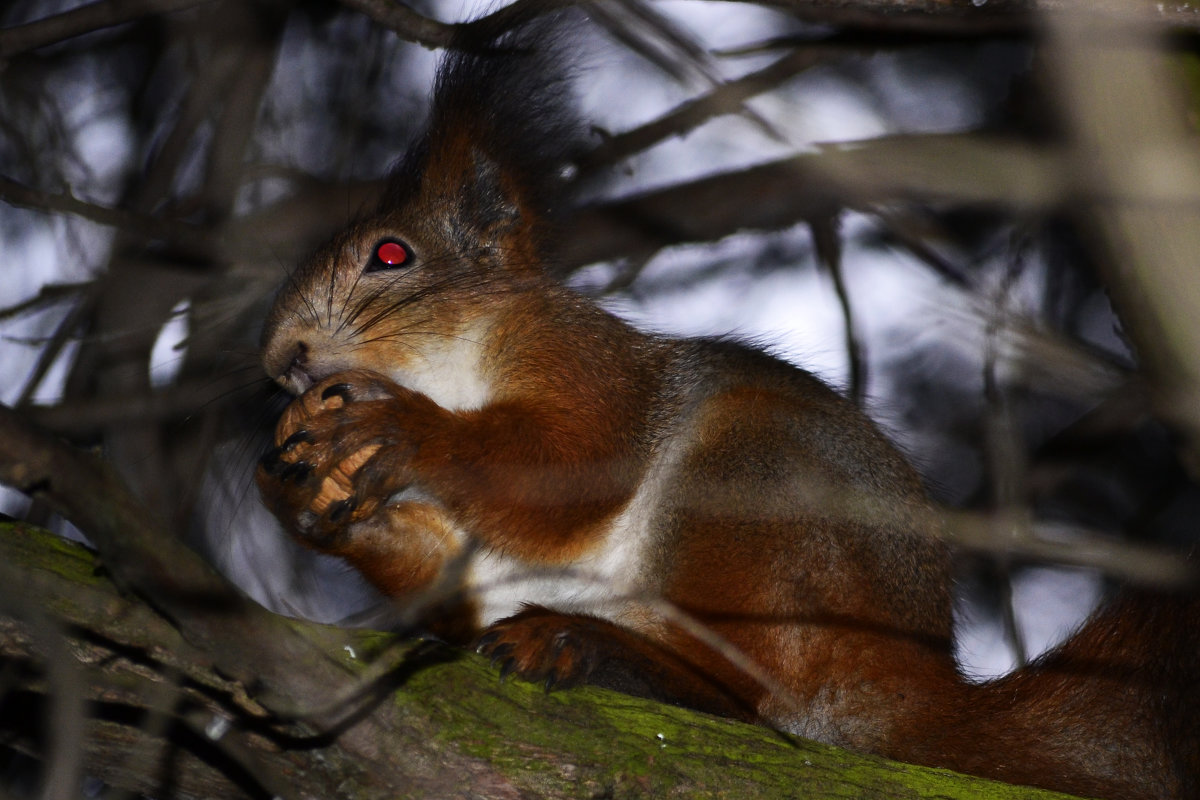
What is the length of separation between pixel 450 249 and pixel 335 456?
3.18ft

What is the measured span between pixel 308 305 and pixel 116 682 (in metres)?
1.38

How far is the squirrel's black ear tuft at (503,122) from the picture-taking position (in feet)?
10.2

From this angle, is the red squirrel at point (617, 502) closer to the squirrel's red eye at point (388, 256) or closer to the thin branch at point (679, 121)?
the squirrel's red eye at point (388, 256)

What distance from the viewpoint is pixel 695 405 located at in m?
2.88

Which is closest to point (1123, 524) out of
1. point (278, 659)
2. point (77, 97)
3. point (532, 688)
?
point (532, 688)

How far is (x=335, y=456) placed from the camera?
2.30m

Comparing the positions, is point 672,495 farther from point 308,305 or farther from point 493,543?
point 308,305

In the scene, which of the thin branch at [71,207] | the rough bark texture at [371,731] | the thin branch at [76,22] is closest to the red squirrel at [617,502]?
the rough bark texture at [371,731]

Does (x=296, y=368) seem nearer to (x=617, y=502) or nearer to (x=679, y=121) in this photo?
(x=617, y=502)

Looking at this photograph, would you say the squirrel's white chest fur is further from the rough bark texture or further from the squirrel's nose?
the rough bark texture

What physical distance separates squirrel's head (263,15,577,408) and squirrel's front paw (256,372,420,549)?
314 mm

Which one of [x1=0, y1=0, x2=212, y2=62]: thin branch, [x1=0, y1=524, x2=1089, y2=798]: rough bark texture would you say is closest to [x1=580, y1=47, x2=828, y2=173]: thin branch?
[x1=0, y1=0, x2=212, y2=62]: thin branch

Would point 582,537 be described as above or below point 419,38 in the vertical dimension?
below

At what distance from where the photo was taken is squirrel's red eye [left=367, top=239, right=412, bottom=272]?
2.99m
